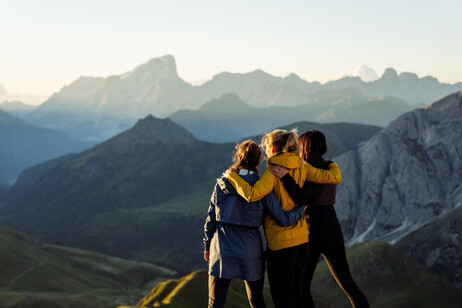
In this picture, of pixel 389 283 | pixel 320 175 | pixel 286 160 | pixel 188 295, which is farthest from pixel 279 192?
pixel 389 283

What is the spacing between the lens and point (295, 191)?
14891 mm

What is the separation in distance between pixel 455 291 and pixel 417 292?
5.63 m

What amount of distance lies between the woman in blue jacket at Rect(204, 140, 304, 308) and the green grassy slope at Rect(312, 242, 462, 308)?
231 ft

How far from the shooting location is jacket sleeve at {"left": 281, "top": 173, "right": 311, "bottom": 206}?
14.8m

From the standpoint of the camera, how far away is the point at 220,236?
588 inches

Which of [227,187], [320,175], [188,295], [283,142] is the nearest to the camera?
[227,187]

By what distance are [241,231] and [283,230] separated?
121 centimetres

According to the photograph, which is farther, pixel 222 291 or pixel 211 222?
pixel 211 222

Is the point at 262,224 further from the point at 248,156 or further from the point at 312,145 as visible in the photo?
the point at 312,145

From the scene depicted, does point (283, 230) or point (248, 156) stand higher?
point (248, 156)

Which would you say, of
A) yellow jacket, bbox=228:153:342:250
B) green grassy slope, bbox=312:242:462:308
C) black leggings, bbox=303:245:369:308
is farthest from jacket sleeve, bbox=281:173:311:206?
green grassy slope, bbox=312:242:462:308

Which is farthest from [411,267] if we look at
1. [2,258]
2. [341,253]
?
[2,258]

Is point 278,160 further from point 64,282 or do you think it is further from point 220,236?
point 64,282

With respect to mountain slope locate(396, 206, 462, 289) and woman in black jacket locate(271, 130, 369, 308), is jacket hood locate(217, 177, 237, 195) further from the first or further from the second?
mountain slope locate(396, 206, 462, 289)
